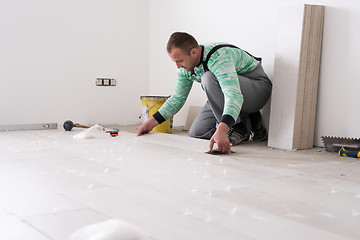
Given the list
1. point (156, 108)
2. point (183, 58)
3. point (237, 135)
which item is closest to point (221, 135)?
point (183, 58)

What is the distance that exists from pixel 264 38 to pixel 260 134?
0.80 m

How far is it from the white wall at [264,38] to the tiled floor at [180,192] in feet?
1.48

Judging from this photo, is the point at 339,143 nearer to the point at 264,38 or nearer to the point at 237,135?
the point at 237,135

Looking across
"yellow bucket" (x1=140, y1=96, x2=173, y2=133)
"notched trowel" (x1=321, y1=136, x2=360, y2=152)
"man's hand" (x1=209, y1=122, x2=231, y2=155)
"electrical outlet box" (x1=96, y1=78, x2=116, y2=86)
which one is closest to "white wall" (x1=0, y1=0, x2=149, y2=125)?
"electrical outlet box" (x1=96, y1=78, x2=116, y2=86)

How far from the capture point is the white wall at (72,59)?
3.63 m

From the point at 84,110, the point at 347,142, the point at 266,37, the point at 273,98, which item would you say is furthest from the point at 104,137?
the point at 347,142

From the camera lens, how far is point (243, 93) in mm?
2875

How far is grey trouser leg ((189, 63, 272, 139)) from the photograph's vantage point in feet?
9.05

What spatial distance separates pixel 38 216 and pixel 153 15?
365 centimetres

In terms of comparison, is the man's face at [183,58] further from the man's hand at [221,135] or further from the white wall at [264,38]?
the white wall at [264,38]

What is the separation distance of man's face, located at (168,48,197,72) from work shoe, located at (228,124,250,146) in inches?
23.8

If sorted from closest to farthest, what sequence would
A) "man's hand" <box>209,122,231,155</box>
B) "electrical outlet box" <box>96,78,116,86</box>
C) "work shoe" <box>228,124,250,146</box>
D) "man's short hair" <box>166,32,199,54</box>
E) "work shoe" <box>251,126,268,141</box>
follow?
1. "man's hand" <box>209,122,231,155</box>
2. "man's short hair" <box>166,32,199,54</box>
3. "work shoe" <box>228,124,250,146</box>
4. "work shoe" <box>251,126,268,141</box>
5. "electrical outlet box" <box>96,78,116,86</box>

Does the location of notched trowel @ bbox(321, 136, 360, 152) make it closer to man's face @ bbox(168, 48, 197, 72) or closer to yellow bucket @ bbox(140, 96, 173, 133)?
man's face @ bbox(168, 48, 197, 72)

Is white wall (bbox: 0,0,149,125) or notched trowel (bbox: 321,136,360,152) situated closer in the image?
notched trowel (bbox: 321,136,360,152)
